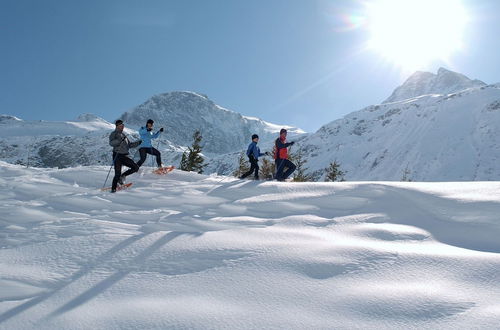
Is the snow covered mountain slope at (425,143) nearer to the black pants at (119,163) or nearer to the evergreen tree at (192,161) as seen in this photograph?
the evergreen tree at (192,161)

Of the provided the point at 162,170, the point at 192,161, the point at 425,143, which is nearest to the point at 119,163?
the point at 162,170

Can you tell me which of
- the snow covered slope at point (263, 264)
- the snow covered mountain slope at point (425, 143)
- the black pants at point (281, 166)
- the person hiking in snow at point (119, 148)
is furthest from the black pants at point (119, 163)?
the snow covered mountain slope at point (425, 143)

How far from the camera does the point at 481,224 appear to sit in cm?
538

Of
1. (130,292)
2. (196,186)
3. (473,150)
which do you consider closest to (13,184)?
(196,186)

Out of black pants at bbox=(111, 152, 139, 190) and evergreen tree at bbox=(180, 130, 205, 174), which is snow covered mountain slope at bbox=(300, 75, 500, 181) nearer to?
evergreen tree at bbox=(180, 130, 205, 174)

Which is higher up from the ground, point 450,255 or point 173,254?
point 450,255

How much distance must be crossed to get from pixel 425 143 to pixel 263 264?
13942 cm

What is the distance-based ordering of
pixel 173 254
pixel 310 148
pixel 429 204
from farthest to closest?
pixel 310 148 → pixel 429 204 → pixel 173 254

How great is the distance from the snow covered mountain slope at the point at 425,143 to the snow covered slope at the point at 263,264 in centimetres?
8754

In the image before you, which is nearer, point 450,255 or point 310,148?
point 450,255

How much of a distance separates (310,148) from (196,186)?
598 feet

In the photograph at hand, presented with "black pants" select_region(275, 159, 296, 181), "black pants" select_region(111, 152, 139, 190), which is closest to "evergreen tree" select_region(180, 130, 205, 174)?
"black pants" select_region(275, 159, 296, 181)

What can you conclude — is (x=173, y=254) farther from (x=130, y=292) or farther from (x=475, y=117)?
(x=475, y=117)

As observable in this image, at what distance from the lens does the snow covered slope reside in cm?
296
